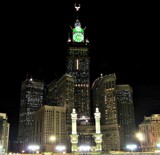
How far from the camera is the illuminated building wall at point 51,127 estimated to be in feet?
576

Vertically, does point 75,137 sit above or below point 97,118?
below

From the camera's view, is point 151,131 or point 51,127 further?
point 51,127

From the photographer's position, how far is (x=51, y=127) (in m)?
181

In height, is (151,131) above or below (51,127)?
below

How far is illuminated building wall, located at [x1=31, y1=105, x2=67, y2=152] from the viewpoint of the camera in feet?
576

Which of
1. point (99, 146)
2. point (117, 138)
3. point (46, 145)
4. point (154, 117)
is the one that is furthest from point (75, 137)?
point (117, 138)

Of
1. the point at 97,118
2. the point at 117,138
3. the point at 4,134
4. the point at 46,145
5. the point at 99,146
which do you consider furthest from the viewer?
the point at 117,138

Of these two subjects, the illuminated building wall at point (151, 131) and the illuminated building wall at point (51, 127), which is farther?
the illuminated building wall at point (51, 127)

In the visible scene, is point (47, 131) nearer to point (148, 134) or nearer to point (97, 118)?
point (148, 134)

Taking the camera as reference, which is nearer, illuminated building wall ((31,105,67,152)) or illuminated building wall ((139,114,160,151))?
illuminated building wall ((139,114,160,151))

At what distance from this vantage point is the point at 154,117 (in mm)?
177250

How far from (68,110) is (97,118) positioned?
423 ft

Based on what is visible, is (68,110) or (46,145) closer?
(46,145)

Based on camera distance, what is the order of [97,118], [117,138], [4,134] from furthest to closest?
1. [117,138]
2. [4,134]
3. [97,118]
